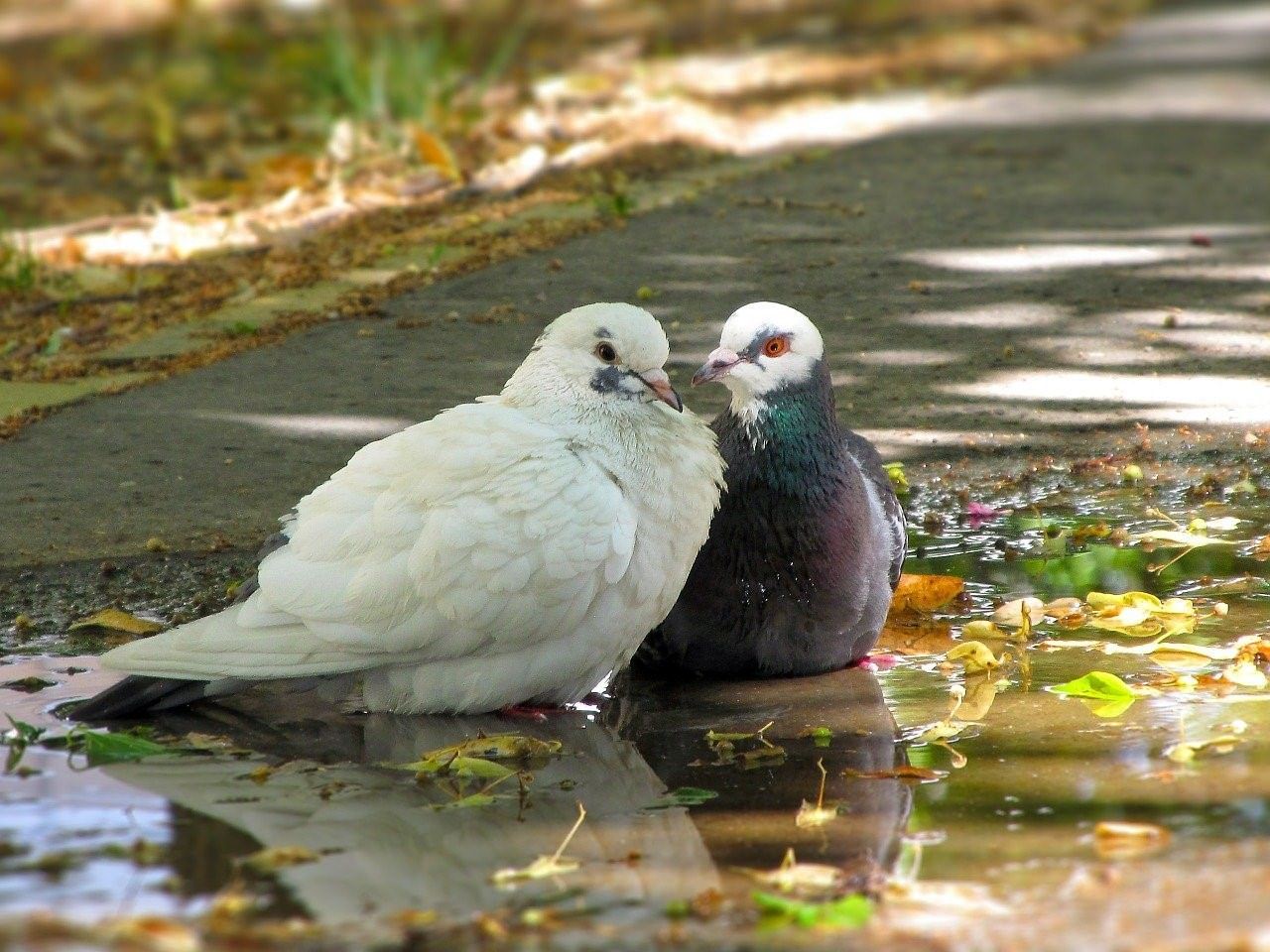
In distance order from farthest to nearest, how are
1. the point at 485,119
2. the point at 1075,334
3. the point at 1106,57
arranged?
the point at 1106,57, the point at 485,119, the point at 1075,334

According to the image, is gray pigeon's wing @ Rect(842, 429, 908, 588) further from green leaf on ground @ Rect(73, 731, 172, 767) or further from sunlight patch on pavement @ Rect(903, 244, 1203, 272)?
sunlight patch on pavement @ Rect(903, 244, 1203, 272)

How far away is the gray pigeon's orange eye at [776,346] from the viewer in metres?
3.86

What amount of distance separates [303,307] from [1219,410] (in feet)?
10.3

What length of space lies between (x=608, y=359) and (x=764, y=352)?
347 millimetres

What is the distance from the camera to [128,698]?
364 centimetres

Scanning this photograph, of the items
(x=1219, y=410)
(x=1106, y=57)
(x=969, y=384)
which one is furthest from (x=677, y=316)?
(x=1106, y=57)

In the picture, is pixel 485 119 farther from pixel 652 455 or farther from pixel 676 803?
pixel 676 803

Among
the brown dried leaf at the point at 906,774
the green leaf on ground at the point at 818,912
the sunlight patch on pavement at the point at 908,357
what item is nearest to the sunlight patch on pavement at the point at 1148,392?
the sunlight patch on pavement at the point at 908,357

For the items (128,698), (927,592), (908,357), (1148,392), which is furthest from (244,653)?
(1148,392)

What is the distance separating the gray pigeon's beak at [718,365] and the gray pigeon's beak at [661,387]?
74mm

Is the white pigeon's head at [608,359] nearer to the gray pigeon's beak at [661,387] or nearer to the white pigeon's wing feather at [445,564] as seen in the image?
the gray pigeon's beak at [661,387]

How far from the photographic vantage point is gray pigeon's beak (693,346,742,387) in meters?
3.83

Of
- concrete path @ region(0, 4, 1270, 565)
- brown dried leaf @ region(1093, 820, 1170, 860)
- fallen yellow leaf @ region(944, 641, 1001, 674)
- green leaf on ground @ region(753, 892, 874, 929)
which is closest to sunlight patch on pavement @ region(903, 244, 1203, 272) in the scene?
concrete path @ region(0, 4, 1270, 565)

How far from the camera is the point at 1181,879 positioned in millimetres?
2645
